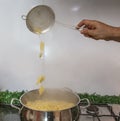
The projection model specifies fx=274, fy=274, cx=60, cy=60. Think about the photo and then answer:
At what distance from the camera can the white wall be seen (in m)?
1.08

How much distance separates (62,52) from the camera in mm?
1131

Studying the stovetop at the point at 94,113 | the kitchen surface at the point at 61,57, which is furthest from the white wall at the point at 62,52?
the stovetop at the point at 94,113

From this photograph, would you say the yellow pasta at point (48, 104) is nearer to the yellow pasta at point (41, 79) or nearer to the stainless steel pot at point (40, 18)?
the yellow pasta at point (41, 79)

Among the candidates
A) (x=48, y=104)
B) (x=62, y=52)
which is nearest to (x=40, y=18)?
(x=62, y=52)

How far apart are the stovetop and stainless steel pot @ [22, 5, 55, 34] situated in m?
0.32

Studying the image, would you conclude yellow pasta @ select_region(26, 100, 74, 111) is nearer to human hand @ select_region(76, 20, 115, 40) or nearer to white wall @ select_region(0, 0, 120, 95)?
white wall @ select_region(0, 0, 120, 95)

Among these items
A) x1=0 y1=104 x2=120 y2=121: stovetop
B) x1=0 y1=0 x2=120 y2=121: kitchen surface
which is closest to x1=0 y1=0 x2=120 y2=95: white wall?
x1=0 y1=0 x2=120 y2=121: kitchen surface

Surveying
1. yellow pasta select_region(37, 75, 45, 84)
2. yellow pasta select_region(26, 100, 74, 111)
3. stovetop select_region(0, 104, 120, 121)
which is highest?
yellow pasta select_region(37, 75, 45, 84)

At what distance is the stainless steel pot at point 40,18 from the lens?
98 centimetres

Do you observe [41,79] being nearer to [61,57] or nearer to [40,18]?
[61,57]

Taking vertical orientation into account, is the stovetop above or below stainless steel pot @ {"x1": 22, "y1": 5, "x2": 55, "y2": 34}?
below

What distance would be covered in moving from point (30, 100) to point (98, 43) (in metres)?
0.36

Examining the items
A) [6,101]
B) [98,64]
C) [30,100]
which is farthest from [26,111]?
[98,64]

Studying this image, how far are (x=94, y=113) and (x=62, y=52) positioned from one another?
284 mm
